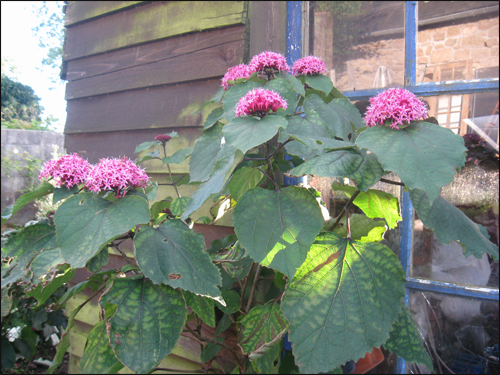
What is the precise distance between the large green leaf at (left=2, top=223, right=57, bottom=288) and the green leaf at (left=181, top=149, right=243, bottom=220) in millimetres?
588

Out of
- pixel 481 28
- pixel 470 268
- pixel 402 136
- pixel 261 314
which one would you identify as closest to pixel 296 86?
pixel 402 136

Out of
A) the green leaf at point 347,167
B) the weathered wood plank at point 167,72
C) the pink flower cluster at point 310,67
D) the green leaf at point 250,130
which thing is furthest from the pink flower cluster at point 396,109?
the weathered wood plank at point 167,72

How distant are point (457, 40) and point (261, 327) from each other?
146cm

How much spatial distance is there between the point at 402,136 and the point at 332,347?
0.50 m

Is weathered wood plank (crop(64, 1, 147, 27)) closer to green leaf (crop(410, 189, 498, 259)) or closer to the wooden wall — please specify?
the wooden wall

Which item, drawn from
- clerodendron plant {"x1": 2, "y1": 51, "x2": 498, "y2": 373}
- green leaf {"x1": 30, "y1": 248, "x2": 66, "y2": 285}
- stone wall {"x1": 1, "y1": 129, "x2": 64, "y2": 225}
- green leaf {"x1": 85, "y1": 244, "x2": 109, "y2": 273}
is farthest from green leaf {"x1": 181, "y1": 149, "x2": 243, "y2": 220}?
stone wall {"x1": 1, "y1": 129, "x2": 64, "y2": 225}

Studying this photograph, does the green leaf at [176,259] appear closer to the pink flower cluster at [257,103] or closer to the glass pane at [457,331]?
the pink flower cluster at [257,103]

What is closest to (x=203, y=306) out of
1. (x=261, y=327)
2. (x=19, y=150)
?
(x=261, y=327)

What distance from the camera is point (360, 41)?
1.59 meters

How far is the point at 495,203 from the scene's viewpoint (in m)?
1.36

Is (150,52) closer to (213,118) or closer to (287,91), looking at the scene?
(213,118)

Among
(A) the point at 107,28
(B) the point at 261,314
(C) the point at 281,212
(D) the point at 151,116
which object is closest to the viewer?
(C) the point at 281,212

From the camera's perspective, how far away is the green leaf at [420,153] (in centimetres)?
66

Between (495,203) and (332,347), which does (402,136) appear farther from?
(495,203)
